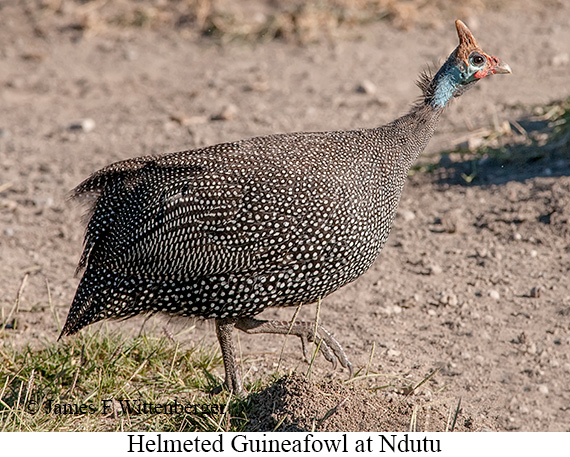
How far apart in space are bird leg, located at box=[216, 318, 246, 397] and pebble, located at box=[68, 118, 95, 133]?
404 centimetres

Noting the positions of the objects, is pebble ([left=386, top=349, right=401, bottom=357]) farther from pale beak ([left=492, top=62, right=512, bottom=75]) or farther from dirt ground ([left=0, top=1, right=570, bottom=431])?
pale beak ([left=492, top=62, right=512, bottom=75])

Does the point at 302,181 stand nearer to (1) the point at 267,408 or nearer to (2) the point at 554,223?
(1) the point at 267,408

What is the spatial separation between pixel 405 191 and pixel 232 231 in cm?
269

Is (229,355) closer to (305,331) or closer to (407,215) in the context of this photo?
(305,331)

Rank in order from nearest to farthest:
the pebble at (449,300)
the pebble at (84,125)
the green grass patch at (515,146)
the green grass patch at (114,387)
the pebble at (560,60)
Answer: the green grass patch at (114,387)
the pebble at (449,300)
the green grass patch at (515,146)
the pebble at (84,125)
the pebble at (560,60)

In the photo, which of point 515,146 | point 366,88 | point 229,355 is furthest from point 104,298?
point 366,88

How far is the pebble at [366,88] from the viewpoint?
7.81 m

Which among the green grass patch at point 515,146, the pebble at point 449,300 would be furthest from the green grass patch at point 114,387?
the green grass patch at point 515,146

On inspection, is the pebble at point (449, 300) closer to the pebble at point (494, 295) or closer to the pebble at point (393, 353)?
the pebble at point (494, 295)

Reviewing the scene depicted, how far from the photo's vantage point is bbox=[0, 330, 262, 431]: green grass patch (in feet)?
11.6

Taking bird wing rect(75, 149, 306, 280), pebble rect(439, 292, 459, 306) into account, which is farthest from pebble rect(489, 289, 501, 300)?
bird wing rect(75, 149, 306, 280)

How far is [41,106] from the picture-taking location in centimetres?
796

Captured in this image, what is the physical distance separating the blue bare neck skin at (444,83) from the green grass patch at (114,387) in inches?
66.5

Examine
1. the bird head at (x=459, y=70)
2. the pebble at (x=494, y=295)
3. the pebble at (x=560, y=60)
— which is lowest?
the pebble at (x=494, y=295)
